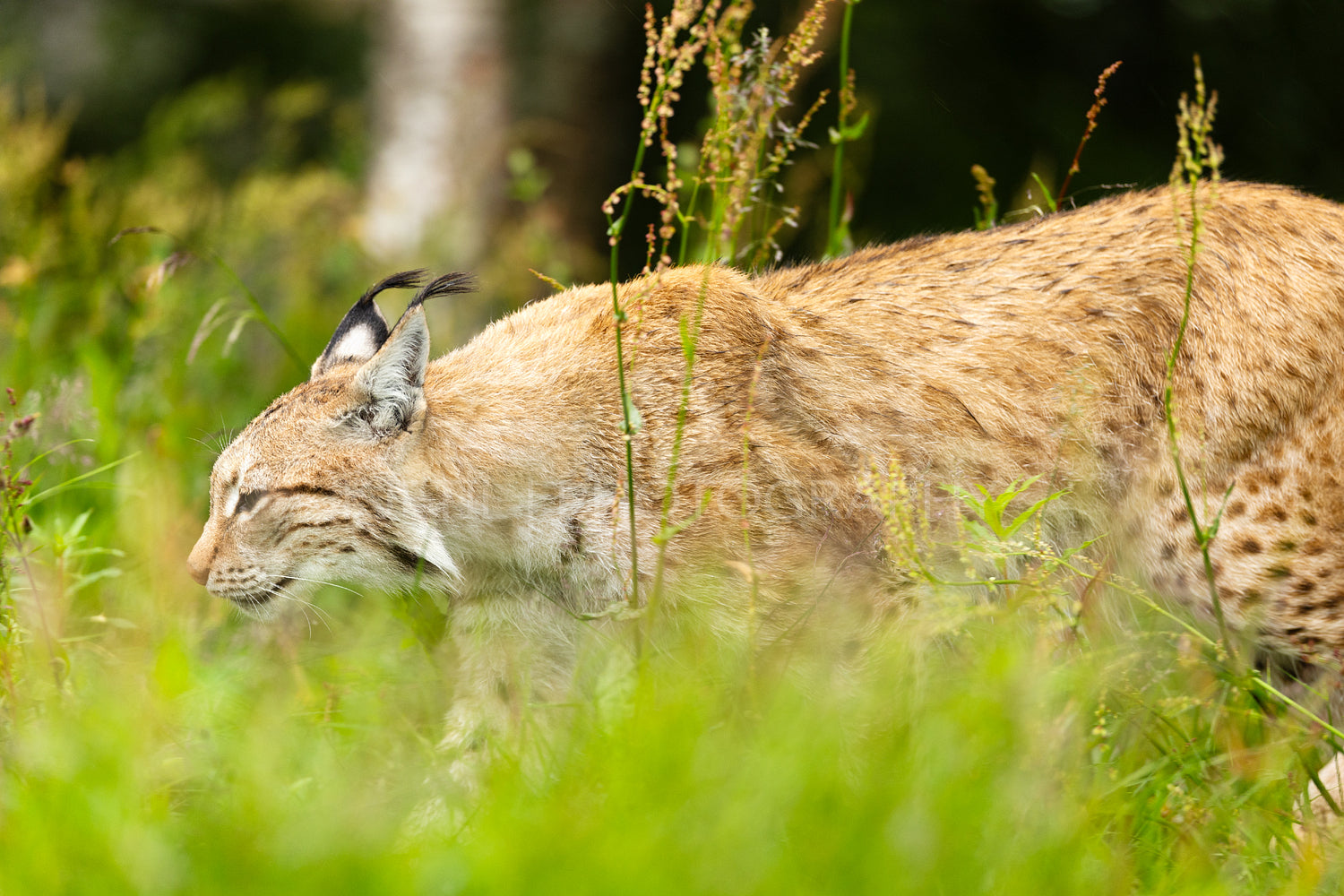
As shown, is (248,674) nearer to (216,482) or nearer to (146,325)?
(216,482)

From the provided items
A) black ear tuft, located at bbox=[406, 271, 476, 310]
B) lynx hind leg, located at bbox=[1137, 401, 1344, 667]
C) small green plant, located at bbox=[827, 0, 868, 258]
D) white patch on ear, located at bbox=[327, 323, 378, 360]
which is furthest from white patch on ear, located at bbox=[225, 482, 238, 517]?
lynx hind leg, located at bbox=[1137, 401, 1344, 667]

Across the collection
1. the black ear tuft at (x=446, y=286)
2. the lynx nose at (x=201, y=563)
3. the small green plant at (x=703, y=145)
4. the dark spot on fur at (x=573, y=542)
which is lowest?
the lynx nose at (x=201, y=563)

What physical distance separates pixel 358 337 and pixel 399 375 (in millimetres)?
505

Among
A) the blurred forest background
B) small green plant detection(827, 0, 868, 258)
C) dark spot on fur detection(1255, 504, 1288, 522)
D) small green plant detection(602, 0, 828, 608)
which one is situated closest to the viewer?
small green plant detection(602, 0, 828, 608)

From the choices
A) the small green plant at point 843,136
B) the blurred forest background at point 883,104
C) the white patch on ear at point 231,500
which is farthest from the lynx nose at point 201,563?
the blurred forest background at point 883,104

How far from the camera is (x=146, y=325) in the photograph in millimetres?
4930

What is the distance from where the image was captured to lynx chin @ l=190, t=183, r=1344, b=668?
359 centimetres

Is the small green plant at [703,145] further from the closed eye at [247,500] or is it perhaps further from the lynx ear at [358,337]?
the closed eye at [247,500]

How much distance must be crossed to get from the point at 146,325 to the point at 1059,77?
20.9 ft

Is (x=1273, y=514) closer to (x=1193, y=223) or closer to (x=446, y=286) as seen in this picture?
(x=1193, y=223)

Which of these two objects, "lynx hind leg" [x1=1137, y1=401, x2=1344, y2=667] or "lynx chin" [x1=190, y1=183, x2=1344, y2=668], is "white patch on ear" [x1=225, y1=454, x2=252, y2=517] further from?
"lynx hind leg" [x1=1137, y1=401, x2=1344, y2=667]

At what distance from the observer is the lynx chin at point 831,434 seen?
359cm

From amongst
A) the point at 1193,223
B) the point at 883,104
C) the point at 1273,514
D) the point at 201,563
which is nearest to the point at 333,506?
the point at 201,563

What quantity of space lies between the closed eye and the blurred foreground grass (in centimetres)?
20
